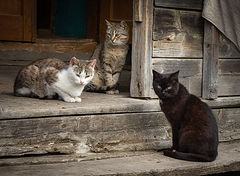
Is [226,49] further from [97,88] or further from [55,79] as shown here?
[55,79]

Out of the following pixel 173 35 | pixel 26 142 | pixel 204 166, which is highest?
pixel 173 35

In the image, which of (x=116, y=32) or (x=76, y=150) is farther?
(x=116, y=32)

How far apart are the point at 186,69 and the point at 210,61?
1.01ft

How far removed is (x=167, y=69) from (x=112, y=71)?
973 millimetres

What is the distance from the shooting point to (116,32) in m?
5.36

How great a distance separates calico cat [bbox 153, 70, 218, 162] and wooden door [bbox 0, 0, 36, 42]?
3145mm

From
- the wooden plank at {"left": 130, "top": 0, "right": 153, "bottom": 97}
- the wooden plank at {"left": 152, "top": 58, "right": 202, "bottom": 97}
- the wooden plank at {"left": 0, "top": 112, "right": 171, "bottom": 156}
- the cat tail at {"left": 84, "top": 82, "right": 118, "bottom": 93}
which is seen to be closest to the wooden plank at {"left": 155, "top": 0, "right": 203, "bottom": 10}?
the wooden plank at {"left": 130, "top": 0, "right": 153, "bottom": 97}

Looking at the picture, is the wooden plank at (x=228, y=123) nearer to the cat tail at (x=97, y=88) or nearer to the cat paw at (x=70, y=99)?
the cat tail at (x=97, y=88)

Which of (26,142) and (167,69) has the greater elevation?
(167,69)

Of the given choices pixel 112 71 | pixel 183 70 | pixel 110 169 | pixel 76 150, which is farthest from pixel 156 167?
pixel 112 71

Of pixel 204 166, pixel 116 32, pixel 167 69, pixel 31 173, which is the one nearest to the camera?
pixel 31 173

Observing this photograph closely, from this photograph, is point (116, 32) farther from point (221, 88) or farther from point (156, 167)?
point (156, 167)

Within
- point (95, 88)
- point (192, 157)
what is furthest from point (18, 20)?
point (192, 157)

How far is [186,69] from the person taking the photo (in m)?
4.79
